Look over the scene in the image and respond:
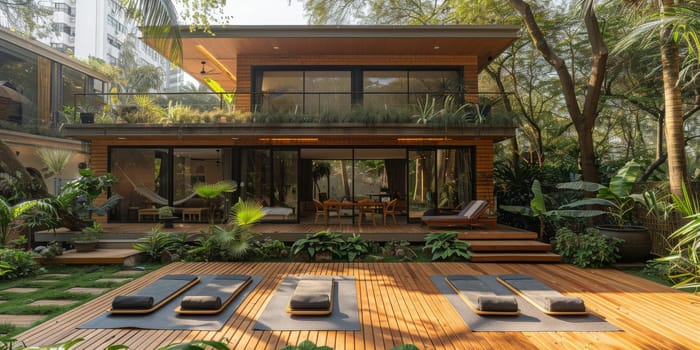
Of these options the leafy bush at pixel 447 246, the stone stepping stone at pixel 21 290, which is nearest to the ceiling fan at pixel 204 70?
the stone stepping stone at pixel 21 290

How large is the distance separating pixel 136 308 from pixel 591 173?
946 cm

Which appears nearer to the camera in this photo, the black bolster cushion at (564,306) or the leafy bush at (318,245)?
the black bolster cushion at (564,306)

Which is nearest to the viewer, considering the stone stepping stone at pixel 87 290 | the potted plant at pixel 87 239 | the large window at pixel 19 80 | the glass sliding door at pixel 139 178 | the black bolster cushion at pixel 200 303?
the black bolster cushion at pixel 200 303

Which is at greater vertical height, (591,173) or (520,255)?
(591,173)

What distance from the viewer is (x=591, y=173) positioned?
8.87 metres

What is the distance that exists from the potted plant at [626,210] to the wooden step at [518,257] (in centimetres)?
111

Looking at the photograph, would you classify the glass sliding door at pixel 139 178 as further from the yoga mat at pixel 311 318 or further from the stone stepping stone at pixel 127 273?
the yoga mat at pixel 311 318

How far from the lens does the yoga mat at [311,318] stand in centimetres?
395

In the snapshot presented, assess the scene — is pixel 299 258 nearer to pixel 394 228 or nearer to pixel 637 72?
pixel 394 228

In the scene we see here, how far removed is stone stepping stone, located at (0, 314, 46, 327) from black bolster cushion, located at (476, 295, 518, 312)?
509 cm

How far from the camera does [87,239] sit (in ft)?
26.7

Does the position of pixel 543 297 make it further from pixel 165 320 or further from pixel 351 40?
pixel 351 40

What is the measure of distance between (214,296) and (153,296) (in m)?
0.85

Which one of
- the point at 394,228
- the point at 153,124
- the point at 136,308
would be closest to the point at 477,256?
the point at 394,228
